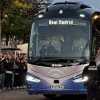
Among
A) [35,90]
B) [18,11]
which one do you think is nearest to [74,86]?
[35,90]

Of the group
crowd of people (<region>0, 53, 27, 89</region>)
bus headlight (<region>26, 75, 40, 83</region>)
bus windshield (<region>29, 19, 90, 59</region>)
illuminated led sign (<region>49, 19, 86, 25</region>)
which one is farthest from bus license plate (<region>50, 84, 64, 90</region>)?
crowd of people (<region>0, 53, 27, 89</region>)

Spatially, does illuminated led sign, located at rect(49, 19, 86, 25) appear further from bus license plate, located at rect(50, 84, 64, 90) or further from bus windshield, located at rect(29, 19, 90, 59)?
bus license plate, located at rect(50, 84, 64, 90)

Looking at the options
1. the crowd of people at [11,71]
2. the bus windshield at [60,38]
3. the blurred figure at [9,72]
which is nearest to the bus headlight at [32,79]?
the bus windshield at [60,38]

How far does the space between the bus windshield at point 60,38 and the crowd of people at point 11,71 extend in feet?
19.8

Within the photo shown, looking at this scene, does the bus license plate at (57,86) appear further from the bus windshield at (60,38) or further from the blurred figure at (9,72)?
the blurred figure at (9,72)

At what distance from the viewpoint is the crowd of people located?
986 inches

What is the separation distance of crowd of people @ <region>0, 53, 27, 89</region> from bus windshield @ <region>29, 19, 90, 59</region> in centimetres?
605

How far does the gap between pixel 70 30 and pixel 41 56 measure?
1450 mm

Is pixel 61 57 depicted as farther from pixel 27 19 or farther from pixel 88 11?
pixel 27 19

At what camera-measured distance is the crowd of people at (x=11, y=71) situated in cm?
2505

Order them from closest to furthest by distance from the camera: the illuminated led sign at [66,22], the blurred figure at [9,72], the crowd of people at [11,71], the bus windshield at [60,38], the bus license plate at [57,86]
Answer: the bus license plate at [57,86]
the bus windshield at [60,38]
the illuminated led sign at [66,22]
the crowd of people at [11,71]
the blurred figure at [9,72]

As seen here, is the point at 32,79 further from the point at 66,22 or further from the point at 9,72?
the point at 9,72

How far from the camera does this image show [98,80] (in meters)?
13.1

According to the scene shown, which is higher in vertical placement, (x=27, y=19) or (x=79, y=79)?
(x=27, y=19)
